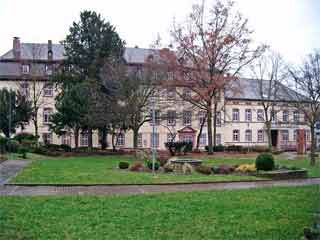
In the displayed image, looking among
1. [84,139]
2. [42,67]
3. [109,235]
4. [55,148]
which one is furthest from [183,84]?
Result: [109,235]

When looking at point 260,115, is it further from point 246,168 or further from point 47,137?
point 246,168

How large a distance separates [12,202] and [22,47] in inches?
2064

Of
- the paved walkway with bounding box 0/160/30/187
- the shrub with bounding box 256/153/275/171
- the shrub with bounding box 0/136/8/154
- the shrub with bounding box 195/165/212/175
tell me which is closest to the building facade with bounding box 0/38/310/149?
the shrub with bounding box 0/136/8/154

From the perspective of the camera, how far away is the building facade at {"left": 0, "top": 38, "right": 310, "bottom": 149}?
181 feet

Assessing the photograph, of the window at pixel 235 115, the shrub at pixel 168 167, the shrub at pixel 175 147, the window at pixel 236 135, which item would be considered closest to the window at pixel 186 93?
the shrub at pixel 175 147

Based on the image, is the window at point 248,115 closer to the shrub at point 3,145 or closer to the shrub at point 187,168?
the shrub at point 3,145

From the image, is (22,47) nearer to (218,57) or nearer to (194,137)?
(194,137)

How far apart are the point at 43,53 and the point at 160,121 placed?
2141cm

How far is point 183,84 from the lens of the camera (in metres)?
41.1

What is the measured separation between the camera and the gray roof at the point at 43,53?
58509mm

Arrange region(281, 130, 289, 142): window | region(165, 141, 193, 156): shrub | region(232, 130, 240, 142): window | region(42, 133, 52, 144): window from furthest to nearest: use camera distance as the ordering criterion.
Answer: region(281, 130, 289, 142): window → region(232, 130, 240, 142): window → region(42, 133, 52, 144): window → region(165, 141, 193, 156): shrub

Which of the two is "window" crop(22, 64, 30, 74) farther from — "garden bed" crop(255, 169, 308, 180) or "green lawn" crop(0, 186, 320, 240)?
"green lawn" crop(0, 186, 320, 240)

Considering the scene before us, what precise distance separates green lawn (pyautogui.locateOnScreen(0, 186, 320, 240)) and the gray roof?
46724 millimetres

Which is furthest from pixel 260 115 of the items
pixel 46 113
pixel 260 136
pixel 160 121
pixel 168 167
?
pixel 168 167
